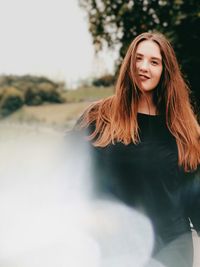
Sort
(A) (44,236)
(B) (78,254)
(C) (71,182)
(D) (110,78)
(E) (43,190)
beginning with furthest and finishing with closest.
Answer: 1. (D) (110,78)
2. (E) (43,190)
3. (A) (44,236)
4. (B) (78,254)
5. (C) (71,182)

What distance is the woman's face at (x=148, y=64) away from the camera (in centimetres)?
215

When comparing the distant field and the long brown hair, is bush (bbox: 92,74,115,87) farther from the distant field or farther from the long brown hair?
the long brown hair

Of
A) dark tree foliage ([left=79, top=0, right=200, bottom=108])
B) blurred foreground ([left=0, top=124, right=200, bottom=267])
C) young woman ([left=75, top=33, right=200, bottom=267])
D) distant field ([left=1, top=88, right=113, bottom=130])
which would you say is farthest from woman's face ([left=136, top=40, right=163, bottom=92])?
distant field ([left=1, top=88, right=113, bottom=130])

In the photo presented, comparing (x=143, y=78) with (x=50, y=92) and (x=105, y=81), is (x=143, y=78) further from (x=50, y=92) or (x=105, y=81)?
(x=50, y=92)

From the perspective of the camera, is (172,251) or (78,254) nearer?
(172,251)

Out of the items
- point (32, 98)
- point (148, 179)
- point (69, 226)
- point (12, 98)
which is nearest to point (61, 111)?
point (32, 98)

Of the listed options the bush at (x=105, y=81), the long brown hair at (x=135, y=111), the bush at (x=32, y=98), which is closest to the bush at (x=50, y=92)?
the bush at (x=32, y=98)

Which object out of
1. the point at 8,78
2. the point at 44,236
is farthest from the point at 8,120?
the point at 44,236

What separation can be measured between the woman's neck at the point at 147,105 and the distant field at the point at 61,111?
7769 mm

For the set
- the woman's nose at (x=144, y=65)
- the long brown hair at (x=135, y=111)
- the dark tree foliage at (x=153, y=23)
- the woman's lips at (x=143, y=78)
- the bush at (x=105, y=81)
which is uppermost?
the woman's nose at (x=144, y=65)

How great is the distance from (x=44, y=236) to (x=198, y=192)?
242 cm

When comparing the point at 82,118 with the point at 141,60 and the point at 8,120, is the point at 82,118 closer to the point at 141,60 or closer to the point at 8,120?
the point at 141,60

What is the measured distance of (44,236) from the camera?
4.46 m

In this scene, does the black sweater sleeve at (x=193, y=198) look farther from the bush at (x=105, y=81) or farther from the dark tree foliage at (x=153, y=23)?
the bush at (x=105, y=81)
